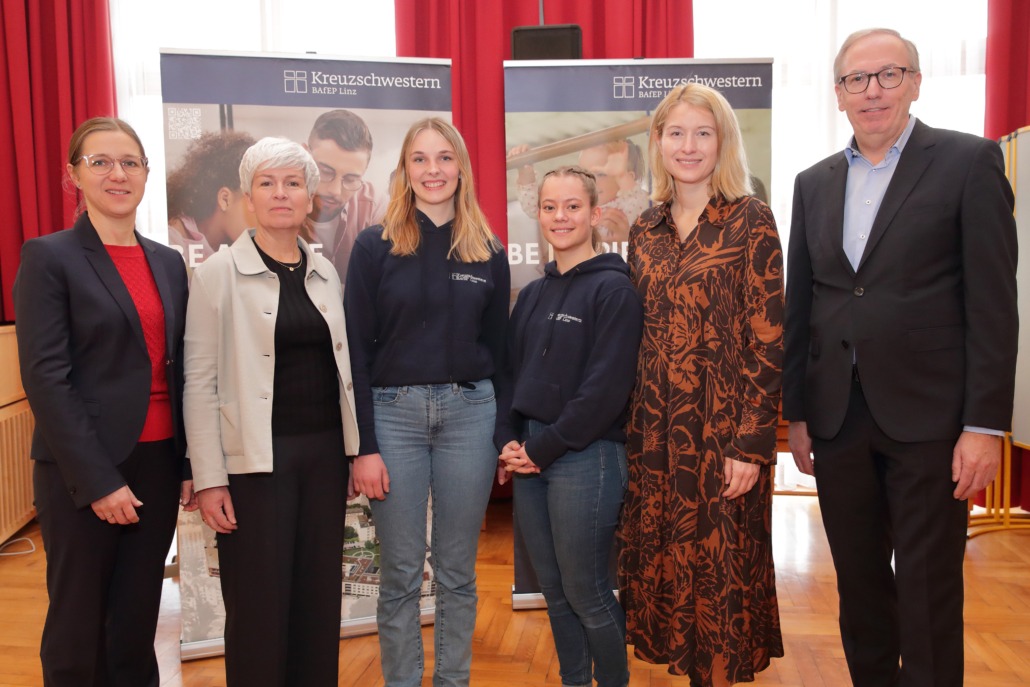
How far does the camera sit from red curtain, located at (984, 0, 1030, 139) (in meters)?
4.13

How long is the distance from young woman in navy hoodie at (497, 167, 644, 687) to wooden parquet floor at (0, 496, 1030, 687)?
66 centimetres

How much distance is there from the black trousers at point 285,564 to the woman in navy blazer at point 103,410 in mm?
231

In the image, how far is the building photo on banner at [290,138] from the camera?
272 centimetres

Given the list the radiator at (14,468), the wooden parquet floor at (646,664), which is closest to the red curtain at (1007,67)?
the wooden parquet floor at (646,664)

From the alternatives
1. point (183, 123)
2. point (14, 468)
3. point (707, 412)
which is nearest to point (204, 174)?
point (183, 123)

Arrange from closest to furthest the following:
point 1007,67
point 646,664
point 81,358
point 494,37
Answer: point 81,358 < point 646,664 < point 1007,67 < point 494,37

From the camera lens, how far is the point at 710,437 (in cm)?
176

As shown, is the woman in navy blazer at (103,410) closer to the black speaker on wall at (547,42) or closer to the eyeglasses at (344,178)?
the eyeglasses at (344,178)

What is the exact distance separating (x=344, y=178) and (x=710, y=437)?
182 centimetres

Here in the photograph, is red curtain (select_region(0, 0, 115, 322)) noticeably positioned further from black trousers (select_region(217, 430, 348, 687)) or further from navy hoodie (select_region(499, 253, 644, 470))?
navy hoodie (select_region(499, 253, 644, 470))

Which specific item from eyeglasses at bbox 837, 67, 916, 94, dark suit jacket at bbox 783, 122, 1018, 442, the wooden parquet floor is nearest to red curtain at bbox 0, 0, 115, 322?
the wooden parquet floor

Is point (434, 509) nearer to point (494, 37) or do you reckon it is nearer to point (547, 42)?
point (547, 42)

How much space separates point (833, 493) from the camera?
1.88 m

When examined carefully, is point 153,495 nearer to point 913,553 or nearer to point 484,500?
point 484,500
